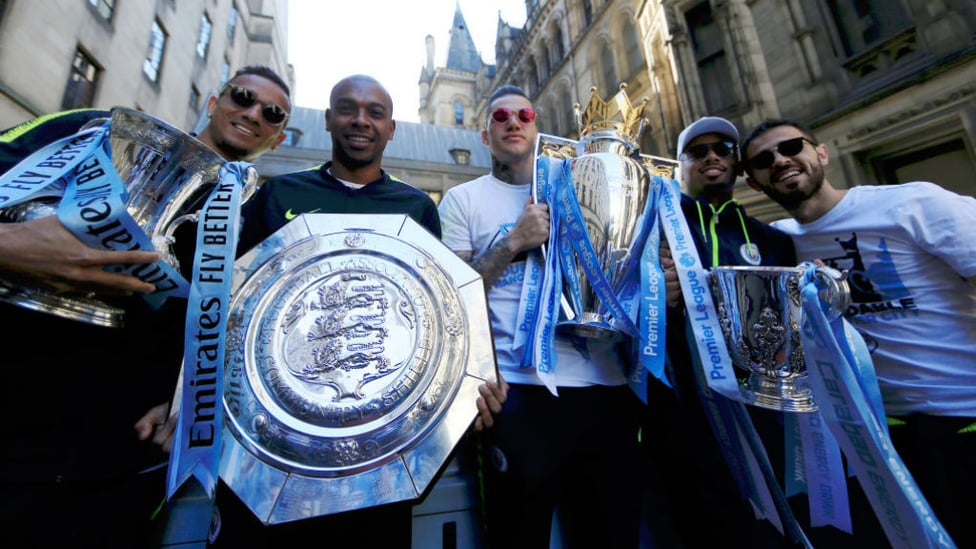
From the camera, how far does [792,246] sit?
199 cm

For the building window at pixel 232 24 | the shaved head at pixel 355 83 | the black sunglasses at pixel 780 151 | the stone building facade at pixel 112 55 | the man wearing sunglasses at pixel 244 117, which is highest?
the building window at pixel 232 24

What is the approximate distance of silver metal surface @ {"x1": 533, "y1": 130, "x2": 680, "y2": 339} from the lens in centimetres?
147

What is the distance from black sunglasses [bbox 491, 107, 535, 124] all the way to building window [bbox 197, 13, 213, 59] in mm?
17022

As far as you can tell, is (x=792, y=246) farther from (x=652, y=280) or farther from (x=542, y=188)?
(x=542, y=188)

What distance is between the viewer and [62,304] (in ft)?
3.21

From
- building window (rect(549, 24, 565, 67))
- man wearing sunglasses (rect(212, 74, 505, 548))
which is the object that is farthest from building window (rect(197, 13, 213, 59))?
man wearing sunglasses (rect(212, 74, 505, 548))

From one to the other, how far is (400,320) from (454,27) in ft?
143

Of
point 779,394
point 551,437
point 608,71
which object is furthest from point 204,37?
point 779,394

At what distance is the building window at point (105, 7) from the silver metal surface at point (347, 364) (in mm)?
12368

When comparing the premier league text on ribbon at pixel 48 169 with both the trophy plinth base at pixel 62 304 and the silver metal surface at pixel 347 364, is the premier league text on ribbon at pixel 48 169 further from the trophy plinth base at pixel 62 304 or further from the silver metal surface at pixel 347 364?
the silver metal surface at pixel 347 364

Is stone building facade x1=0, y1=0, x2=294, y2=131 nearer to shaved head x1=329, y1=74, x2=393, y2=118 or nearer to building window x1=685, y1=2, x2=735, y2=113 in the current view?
shaved head x1=329, y1=74, x2=393, y2=118

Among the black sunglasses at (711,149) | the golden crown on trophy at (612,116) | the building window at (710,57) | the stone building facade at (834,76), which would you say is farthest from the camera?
the building window at (710,57)

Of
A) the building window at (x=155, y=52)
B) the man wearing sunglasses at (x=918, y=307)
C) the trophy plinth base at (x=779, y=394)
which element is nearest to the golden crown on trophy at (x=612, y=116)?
the man wearing sunglasses at (x=918, y=307)

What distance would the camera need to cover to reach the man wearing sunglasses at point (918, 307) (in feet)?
4.90
